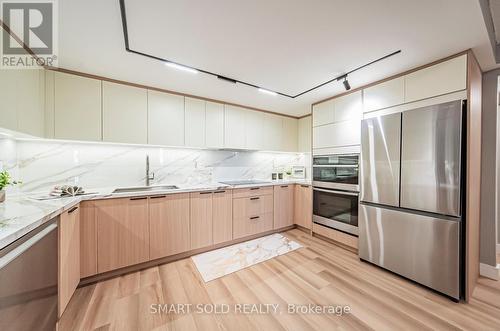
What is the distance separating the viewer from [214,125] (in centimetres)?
302

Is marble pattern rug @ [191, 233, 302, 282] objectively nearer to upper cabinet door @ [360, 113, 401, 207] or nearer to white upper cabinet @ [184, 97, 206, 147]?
upper cabinet door @ [360, 113, 401, 207]

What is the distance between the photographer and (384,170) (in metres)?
2.20

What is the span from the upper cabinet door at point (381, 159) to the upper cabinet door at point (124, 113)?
2.89 metres

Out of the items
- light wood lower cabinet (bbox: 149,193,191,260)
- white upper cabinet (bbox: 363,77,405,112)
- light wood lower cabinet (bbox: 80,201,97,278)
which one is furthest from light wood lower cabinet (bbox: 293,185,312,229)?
light wood lower cabinet (bbox: 80,201,97,278)

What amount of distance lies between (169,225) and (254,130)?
6.94ft

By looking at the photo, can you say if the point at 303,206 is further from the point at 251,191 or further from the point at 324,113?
the point at 324,113

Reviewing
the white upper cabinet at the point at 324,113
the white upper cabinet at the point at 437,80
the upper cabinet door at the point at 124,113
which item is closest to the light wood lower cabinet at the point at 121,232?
the upper cabinet door at the point at 124,113

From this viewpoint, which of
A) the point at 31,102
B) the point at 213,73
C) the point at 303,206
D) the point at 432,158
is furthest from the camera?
the point at 303,206

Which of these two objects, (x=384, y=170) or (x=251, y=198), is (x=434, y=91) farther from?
(x=251, y=198)

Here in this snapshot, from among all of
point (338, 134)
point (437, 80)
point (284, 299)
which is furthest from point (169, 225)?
point (437, 80)

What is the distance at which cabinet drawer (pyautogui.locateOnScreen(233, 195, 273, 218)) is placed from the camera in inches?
114

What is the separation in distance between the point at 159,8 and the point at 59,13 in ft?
2.38

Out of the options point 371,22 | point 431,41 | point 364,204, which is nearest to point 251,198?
point 364,204

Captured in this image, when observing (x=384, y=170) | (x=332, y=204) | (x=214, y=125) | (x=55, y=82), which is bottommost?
(x=332, y=204)
